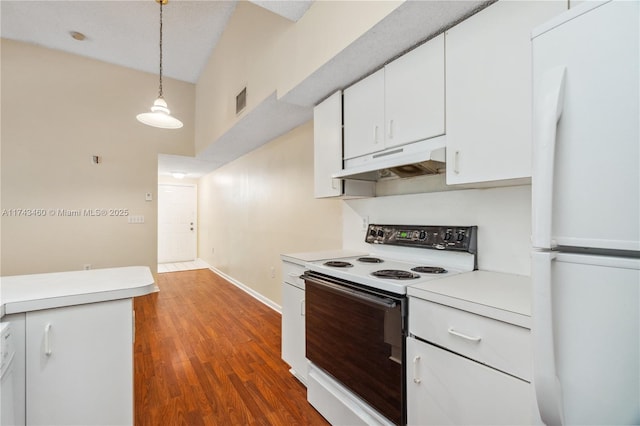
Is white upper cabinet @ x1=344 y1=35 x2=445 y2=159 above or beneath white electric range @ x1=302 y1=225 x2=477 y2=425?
above

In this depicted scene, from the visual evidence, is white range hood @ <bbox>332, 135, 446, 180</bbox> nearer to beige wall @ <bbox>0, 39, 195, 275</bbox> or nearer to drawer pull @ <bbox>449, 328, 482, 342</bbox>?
drawer pull @ <bbox>449, 328, 482, 342</bbox>

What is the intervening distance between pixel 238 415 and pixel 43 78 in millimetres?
5007

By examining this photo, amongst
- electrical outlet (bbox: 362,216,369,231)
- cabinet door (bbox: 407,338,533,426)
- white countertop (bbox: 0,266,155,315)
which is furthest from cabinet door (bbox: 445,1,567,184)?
white countertop (bbox: 0,266,155,315)

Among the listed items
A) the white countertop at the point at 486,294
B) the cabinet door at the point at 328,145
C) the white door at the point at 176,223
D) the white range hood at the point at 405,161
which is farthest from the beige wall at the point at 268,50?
the white door at the point at 176,223

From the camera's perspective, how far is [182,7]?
3.11 meters

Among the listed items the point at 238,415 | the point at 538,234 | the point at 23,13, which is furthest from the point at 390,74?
the point at 23,13

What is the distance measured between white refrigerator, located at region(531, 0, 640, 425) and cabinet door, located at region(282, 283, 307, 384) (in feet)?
5.20

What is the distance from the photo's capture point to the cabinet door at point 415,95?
1.50 metres

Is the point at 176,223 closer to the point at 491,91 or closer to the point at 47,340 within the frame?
the point at 47,340

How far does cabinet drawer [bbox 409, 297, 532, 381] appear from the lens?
3.09ft

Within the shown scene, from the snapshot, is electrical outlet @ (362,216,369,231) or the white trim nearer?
electrical outlet @ (362,216,369,231)

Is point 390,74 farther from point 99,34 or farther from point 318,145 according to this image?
point 99,34

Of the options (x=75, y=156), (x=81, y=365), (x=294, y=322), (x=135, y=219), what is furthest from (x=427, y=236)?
(x=75, y=156)

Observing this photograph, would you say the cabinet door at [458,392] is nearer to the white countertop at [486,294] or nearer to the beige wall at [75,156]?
the white countertop at [486,294]
